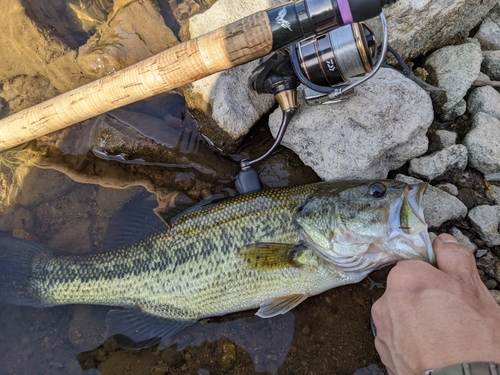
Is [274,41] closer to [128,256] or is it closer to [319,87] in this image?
[319,87]

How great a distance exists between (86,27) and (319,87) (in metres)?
2.77

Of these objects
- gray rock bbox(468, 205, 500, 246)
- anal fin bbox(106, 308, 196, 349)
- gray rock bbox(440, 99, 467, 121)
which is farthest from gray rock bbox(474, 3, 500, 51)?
anal fin bbox(106, 308, 196, 349)

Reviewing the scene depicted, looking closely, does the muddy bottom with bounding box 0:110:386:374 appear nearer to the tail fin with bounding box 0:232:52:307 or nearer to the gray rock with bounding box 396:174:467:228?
the tail fin with bounding box 0:232:52:307

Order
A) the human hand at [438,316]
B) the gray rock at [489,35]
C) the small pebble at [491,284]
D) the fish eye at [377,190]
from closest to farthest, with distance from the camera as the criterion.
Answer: the human hand at [438,316] < the fish eye at [377,190] < the small pebble at [491,284] < the gray rock at [489,35]

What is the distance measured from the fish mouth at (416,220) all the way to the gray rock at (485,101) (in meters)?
1.51

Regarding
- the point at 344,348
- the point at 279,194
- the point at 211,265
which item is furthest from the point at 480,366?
the point at 211,265

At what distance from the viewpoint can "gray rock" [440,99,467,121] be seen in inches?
130

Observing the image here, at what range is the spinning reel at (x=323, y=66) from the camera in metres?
2.34

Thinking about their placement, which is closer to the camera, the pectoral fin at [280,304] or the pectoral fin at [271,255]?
the pectoral fin at [271,255]

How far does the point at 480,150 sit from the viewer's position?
3.12 m

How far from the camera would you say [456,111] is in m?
3.32

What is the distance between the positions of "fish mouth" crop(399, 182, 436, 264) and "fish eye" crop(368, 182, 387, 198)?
0.17 m

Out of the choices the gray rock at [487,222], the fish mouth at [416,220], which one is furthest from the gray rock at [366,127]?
Result: the gray rock at [487,222]

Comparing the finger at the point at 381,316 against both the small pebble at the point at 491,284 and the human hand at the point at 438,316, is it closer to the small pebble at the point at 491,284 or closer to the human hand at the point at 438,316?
the human hand at the point at 438,316
